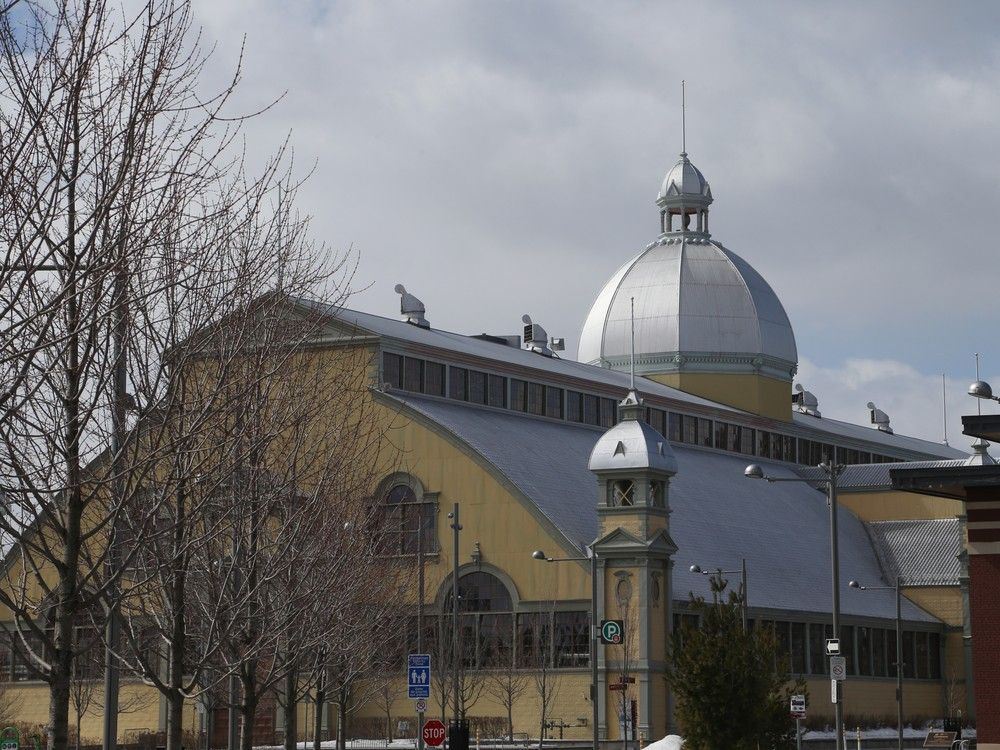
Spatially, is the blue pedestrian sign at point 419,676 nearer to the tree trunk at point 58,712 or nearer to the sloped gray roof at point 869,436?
the tree trunk at point 58,712

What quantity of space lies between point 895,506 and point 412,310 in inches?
1218

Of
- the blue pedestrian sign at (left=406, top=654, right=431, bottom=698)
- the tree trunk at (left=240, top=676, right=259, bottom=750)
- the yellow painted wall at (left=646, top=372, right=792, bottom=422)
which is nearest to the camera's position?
the tree trunk at (left=240, top=676, right=259, bottom=750)

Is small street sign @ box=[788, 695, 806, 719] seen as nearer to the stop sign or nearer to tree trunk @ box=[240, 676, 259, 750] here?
the stop sign

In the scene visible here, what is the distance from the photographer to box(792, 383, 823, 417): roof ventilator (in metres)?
Answer: 120

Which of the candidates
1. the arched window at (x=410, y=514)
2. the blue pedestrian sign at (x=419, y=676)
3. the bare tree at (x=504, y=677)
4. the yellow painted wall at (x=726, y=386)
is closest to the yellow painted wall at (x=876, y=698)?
the bare tree at (x=504, y=677)

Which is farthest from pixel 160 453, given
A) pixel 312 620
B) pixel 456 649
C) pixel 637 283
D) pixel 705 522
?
pixel 637 283

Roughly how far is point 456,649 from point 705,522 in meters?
23.6

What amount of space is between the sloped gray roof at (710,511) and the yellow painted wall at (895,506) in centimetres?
174

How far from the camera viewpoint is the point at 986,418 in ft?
128

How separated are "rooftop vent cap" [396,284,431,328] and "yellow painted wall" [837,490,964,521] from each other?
28152mm

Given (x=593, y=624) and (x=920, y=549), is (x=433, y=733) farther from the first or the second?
(x=920, y=549)

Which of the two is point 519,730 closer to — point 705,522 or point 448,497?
point 448,497

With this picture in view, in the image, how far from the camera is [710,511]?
81.8 m

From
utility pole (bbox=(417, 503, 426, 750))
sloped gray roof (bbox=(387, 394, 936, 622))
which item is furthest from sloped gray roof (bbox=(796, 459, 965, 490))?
utility pole (bbox=(417, 503, 426, 750))
